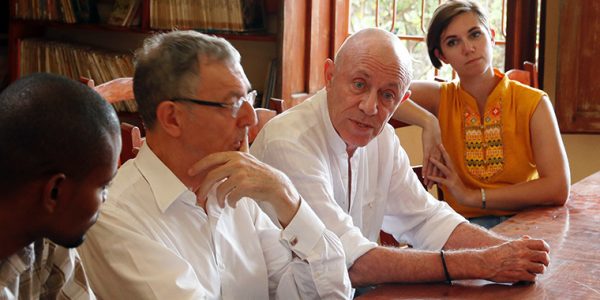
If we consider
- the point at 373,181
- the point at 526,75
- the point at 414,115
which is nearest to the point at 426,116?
the point at 414,115

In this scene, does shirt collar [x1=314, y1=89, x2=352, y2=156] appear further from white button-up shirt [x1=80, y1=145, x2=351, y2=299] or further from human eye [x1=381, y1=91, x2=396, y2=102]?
white button-up shirt [x1=80, y1=145, x2=351, y2=299]

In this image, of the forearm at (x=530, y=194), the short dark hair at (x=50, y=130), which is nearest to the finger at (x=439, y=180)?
the forearm at (x=530, y=194)

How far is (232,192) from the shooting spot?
5.74ft

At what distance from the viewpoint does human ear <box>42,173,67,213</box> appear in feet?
3.66

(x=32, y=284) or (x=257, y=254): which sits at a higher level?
(x=32, y=284)

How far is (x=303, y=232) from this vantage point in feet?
6.14

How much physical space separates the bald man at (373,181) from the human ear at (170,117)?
0.51m

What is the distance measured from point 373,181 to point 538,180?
25.0 inches

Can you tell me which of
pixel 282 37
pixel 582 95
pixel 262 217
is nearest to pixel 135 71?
pixel 262 217

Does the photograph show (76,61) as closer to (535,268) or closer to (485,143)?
(485,143)

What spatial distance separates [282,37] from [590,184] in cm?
170

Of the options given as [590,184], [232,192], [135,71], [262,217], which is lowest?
[590,184]

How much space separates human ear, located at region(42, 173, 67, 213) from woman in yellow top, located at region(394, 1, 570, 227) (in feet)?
5.88

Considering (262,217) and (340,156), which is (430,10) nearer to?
(340,156)
